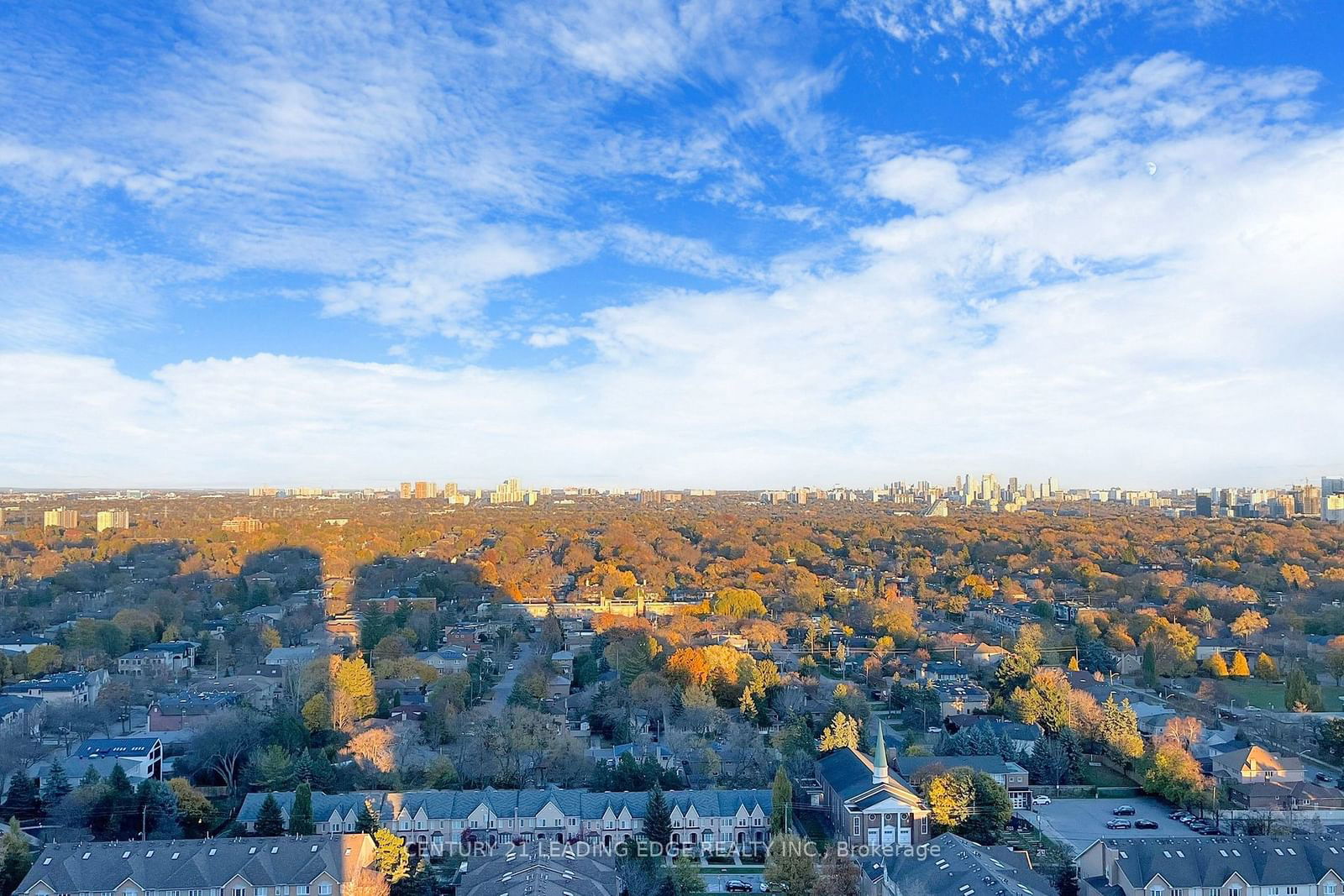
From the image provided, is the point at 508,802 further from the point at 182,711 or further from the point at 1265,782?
the point at 1265,782

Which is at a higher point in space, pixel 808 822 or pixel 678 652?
pixel 678 652

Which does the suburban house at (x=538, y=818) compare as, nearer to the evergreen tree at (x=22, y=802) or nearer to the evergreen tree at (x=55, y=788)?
the evergreen tree at (x=55, y=788)

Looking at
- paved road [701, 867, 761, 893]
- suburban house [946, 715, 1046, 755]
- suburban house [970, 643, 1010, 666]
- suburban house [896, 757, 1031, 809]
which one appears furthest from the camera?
suburban house [970, 643, 1010, 666]

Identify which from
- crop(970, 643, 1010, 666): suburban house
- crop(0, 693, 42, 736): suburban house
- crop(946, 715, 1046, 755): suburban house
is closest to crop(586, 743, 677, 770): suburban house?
crop(946, 715, 1046, 755): suburban house

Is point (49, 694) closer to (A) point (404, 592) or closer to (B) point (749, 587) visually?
(A) point (404, 592)

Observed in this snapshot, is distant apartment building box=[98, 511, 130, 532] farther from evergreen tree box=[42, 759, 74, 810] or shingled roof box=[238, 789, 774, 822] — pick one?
shingled roof box=[238, 789, 774, 822]

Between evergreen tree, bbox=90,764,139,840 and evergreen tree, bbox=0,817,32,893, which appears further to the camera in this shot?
evergreen tree, bbox=90,764,139,840

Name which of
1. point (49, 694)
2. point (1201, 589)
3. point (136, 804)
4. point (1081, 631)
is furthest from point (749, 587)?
point (136, 804)
